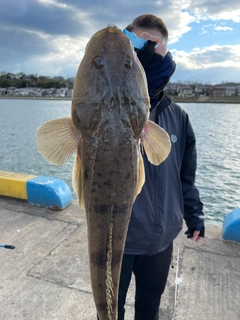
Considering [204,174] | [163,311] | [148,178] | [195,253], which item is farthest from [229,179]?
[148,178]

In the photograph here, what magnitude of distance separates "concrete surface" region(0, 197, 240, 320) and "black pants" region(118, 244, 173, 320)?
0.92 m

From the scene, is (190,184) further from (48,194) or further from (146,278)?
(48,194)

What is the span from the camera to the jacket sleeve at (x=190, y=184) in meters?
2.69

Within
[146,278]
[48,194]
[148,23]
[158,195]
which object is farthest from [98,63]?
[48,194]

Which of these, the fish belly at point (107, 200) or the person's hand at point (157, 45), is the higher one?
the person's hand at point (157, 45)

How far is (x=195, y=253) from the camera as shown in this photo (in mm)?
4898

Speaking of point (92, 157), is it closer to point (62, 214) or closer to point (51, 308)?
point (51, 308)

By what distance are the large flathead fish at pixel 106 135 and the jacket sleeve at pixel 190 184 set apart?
0.92 meters

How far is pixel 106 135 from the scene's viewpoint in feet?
5.44

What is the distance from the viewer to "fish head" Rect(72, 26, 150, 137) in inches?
65.9

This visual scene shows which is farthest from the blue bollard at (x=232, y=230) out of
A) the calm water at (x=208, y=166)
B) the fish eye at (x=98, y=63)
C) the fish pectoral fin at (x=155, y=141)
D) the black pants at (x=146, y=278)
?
the calm water at (x=208, y=166)

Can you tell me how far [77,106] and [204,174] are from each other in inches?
619

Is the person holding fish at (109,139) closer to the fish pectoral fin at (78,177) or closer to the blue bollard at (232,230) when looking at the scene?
the fish pectoral fin at (78,177)

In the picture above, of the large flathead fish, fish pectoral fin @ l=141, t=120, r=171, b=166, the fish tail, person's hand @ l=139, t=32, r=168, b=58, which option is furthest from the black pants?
person's hand @ l=139, t=32, r=168, b=58
